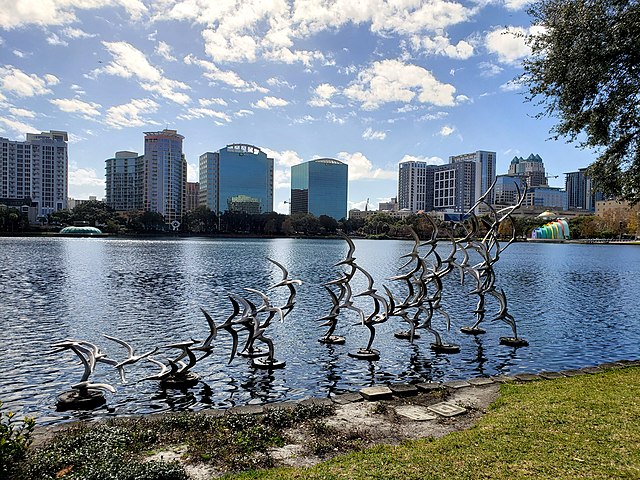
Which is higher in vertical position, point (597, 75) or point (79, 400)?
point (597, 75)

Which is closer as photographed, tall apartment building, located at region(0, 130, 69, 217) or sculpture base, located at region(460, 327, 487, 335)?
sculpture base, located at region(460, 327, 487, 335)

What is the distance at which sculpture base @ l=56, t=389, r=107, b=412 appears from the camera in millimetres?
11188

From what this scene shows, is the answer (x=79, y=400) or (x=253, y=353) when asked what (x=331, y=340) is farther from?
(x=79, y=400)

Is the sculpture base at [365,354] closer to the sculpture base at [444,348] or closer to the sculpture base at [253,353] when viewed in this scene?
the sculpture base at [444,348]

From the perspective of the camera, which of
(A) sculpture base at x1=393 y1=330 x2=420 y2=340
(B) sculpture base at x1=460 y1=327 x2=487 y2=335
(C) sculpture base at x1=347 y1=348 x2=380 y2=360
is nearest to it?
(C) sculpture base at x1=347 y1=348 x2=380 y2=360

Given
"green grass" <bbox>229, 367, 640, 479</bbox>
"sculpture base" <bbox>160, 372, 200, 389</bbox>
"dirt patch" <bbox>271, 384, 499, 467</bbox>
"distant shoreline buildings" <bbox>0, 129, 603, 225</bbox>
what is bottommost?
"sculpture base" <bbox>160, 372, 200, 389</bbox>

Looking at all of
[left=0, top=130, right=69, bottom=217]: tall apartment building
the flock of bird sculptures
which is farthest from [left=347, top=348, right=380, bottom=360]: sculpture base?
[left=0, top=130, right=69, bottom=217]: tall apartment building

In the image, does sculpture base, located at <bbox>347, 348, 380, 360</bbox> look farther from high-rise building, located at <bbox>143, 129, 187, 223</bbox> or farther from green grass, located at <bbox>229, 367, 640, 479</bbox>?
high-rise building, located at <bbox>143, 129, 187, 223</bbox>

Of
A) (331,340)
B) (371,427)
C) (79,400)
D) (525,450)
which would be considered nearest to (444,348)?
(331,340)

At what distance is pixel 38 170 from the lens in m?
180

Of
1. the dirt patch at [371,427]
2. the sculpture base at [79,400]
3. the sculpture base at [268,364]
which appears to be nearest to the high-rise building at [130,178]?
the sculpture base at [268,364]

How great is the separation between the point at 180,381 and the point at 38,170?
19999 cm

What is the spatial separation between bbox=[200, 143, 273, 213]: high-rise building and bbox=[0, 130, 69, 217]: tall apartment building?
184 ft

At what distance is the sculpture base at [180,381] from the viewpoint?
42.3 ft
